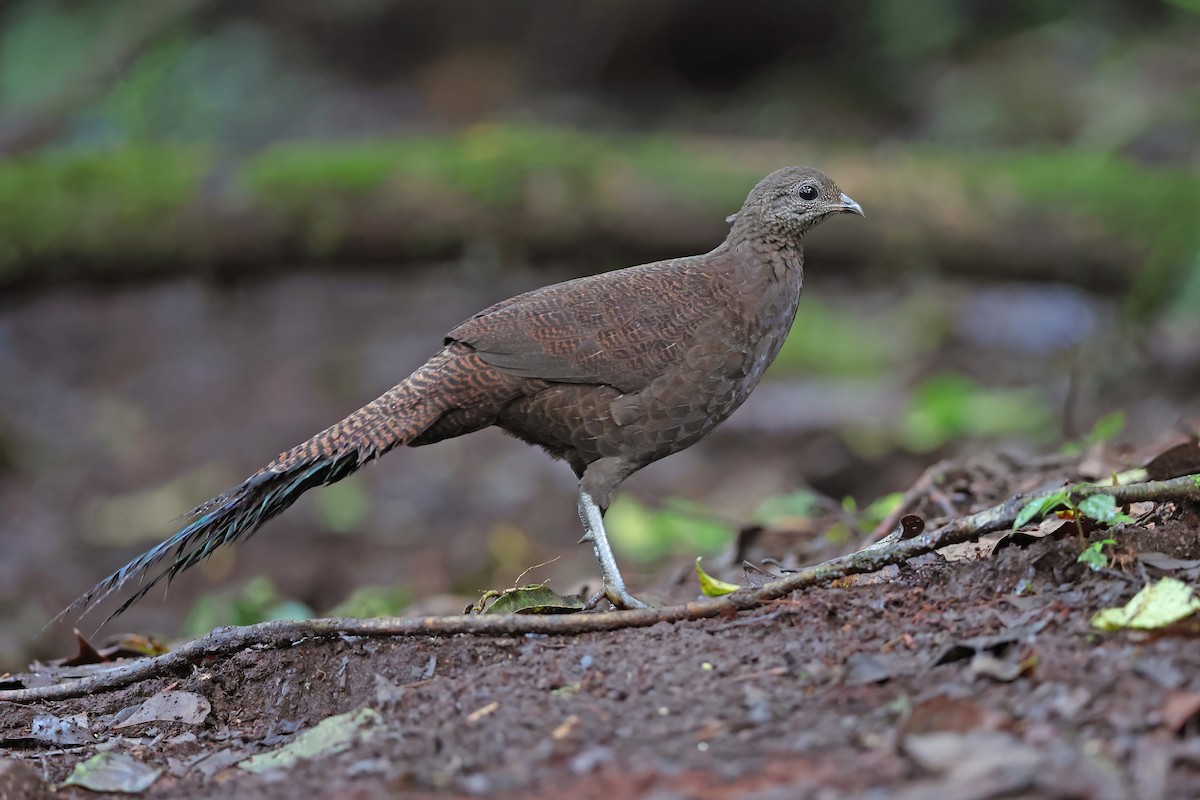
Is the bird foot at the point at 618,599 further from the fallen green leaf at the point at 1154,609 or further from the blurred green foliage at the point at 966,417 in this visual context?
the blurred green foliage at the point at 966,417

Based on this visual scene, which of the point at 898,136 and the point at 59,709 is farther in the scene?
the point at 898,136

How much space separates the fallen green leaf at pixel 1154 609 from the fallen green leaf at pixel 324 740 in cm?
205

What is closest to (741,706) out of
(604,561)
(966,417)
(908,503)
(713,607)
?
(713,607)

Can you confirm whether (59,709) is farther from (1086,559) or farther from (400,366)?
(400,366)

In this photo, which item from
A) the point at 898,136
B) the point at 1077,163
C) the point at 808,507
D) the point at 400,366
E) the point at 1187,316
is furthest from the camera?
the point at 898,136

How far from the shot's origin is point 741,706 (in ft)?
10.9

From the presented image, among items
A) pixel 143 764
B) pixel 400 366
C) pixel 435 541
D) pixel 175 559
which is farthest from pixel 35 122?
pixel 143 764

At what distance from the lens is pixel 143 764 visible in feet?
11.9

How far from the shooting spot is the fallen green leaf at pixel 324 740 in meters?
3.42

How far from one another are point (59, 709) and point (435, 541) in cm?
565

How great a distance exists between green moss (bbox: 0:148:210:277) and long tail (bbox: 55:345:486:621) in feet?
16.8

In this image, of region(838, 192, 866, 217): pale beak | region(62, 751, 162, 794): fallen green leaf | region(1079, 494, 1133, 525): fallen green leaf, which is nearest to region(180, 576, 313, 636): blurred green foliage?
region(62, 751, 162, 794): fallen green leaf

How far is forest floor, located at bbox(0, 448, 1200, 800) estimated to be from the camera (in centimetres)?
283

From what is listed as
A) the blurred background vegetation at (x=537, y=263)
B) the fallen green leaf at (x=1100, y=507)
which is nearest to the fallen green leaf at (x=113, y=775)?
the blurred background vegetation at (x=537, y=263)
